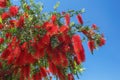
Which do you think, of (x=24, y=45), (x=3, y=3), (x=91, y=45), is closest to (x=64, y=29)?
(x=24, y=45)

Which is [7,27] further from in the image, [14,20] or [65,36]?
[65,36]

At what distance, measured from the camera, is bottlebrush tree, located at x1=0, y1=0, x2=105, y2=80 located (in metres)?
8.28

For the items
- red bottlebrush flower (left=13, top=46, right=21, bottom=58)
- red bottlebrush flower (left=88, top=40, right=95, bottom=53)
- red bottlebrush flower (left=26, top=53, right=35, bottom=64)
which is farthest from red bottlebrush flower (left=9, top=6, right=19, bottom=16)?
red bottlebrush flower (left=88, top=40, right=95, bottom=53)

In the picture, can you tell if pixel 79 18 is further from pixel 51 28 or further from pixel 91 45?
pixel 51 28

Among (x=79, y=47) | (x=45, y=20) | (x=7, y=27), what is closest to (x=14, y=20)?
(x=7, y=27)

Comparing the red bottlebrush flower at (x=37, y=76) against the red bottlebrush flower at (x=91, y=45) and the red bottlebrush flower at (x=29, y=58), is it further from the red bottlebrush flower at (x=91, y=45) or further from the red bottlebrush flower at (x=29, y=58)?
the red bottlebrush flower at (x=91, y=45)

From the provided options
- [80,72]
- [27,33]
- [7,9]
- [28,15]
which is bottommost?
[80,72]

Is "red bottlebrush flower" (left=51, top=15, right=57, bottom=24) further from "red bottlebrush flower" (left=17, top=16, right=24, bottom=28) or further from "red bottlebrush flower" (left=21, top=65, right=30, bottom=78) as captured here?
"red bottlebrush flower" (left=21, top=65, right=30, bottom=78)

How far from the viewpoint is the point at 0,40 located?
32.4 ft

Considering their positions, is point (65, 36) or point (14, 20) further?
point (14, 20)

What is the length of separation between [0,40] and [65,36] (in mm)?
2351

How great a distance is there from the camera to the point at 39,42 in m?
8.45

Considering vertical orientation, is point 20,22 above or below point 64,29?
above

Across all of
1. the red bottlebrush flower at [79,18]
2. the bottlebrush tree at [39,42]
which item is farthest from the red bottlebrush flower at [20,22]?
the red bottlebrush flower at [79,18]
